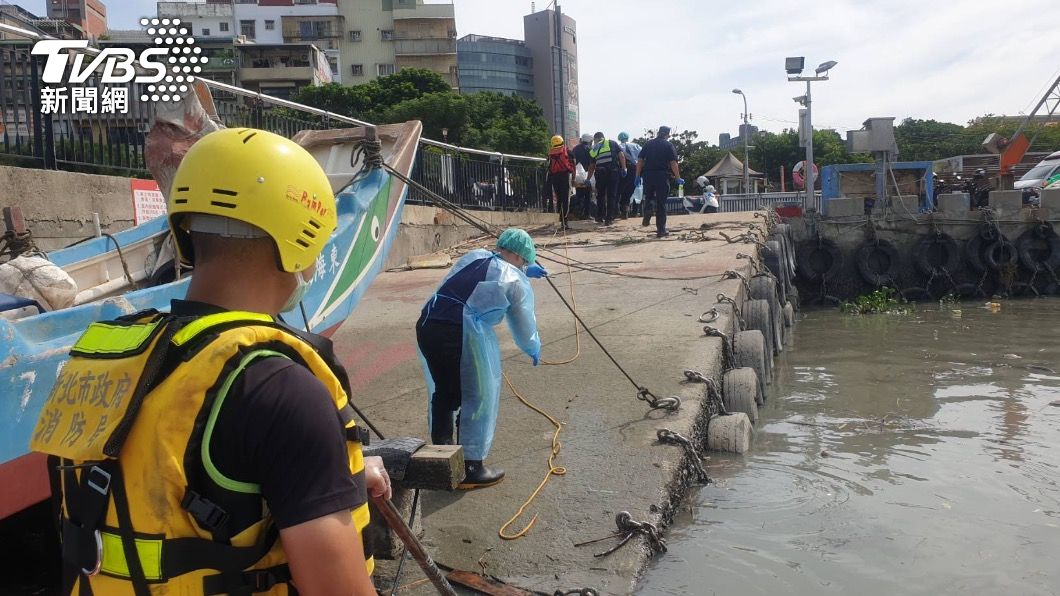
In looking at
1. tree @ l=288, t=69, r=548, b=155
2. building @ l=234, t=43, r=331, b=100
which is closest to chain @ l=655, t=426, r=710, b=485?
tree @ l=288, t=69, r=548, b=155

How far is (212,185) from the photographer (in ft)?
4.89

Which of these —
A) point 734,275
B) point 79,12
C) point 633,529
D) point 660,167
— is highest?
point 79,12

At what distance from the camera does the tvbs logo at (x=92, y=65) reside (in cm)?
710

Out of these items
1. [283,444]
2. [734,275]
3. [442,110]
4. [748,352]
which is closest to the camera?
[283,444]

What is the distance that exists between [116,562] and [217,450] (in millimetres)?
280

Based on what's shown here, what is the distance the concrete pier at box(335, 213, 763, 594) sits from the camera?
11.8 feet

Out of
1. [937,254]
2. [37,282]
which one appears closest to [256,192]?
[37,282]

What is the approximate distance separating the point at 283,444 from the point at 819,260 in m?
17.3

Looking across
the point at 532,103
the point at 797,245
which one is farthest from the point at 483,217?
the point at 532,103

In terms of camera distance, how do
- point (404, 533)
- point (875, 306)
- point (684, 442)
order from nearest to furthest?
point (404, 533)
point (684, 442)
point (875, 306)

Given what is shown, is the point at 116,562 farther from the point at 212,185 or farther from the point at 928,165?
the point at 928,165

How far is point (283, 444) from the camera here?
126cm

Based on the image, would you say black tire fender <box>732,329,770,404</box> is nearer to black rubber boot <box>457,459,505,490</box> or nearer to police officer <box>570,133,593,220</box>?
black rubber boot <box>457,459,505,490</box>

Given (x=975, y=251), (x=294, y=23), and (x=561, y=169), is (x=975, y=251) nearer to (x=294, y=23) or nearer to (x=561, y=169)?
(x=561, y=169)
